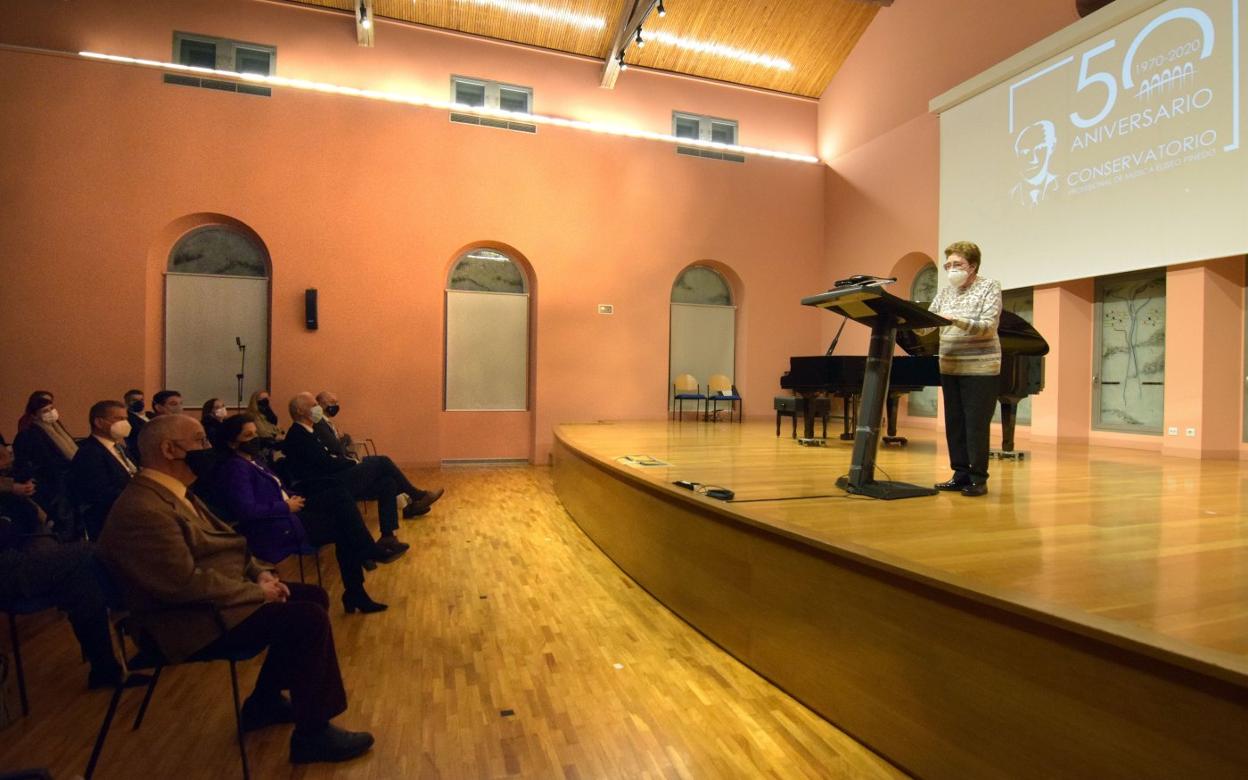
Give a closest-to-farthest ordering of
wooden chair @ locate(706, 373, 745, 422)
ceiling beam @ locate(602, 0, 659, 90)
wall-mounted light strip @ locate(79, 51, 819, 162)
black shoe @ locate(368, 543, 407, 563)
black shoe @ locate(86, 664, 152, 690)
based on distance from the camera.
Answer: black shoe @ locate(86, 664, 152, 690)
black shoe @ locate(368, 543, 407, 563)
wall-mounted light strip @ locate(79, 51, 819, 162)
ceiling beam @ locate(602, 0, 659, 90)
wooden chair @ locate(706, 373, 745, 422)

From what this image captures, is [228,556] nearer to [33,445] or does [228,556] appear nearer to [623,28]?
[33,445]

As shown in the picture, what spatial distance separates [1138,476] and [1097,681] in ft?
12.3

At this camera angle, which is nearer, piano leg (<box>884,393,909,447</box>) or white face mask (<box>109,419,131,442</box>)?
white face mask (<box>109,419,131,442</box>)

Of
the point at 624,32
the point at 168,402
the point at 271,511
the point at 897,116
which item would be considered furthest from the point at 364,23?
the point at 271,511

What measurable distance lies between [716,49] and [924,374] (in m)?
5.90

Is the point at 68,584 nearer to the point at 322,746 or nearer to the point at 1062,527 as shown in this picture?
the point at 322,746

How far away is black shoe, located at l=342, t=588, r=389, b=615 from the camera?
324 cm

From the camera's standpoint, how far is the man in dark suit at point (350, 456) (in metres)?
4.49

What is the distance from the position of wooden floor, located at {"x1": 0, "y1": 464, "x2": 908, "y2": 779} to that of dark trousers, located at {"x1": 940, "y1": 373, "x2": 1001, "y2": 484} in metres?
0.37

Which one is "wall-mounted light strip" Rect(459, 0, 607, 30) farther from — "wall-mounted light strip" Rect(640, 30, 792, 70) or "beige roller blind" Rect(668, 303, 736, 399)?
"beige roller blind" Rect(668, 303, 736, 399)

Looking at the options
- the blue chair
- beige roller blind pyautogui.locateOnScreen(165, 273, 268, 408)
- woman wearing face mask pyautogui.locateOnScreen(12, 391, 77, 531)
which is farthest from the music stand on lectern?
beige roller blind pyautogui.locateOnScreen(165, 273, 268, 408)

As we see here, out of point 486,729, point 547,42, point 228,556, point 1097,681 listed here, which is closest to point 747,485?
point 486,729

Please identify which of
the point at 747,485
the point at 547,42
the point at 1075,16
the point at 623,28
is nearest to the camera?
the point at 747,485

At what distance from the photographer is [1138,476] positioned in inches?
173
